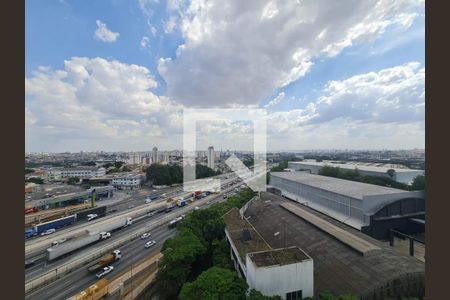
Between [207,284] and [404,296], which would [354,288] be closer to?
[404,296]

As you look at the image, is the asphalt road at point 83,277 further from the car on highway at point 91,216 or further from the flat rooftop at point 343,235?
the flat rooftop at point 343,235

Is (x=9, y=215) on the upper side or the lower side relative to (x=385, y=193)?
upper

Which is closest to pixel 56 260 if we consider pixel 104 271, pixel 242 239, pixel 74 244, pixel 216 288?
pixel 74 244

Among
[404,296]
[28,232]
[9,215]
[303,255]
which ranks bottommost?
[28,232]

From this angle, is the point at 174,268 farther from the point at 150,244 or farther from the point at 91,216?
the point at 91,216

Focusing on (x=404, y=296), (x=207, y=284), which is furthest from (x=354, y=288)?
(x=207, y=284)

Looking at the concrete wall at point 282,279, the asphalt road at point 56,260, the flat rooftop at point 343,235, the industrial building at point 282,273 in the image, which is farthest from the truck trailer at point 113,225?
the flat rooftop at point 343,235

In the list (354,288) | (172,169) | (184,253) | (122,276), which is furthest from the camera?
(172,169)
